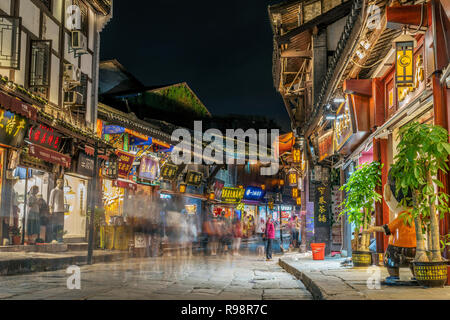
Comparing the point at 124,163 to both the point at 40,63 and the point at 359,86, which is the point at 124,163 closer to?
the point at 40,63

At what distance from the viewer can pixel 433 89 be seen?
8828 millimetres

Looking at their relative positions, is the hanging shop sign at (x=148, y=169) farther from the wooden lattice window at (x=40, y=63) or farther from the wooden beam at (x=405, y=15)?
the wooden beam at (x=405, y=15)

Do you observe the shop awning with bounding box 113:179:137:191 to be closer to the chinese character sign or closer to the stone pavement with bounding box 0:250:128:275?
the stone pavement with bounding box 0:250:128:275

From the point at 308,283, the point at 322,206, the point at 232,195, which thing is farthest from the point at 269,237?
the point at 232,195

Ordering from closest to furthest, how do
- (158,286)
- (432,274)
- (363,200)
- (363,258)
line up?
(432,274) → (158,286) → (363,200) → (363,258)

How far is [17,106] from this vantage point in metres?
13.6

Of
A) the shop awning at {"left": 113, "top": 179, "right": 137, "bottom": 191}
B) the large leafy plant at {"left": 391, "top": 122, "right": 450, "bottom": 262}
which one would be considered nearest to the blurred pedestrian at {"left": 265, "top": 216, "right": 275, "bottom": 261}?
the shop awning at {"left": 113, "top": 179, "right": 137, "bottom": 191}

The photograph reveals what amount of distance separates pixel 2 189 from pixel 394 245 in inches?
463

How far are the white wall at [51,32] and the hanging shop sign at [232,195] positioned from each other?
24.8 m

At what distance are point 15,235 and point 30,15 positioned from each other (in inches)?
296

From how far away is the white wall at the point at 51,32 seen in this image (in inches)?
701

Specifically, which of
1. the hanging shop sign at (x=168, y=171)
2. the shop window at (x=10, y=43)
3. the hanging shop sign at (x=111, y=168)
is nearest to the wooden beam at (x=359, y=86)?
the shop window at (x=10, y=43)
